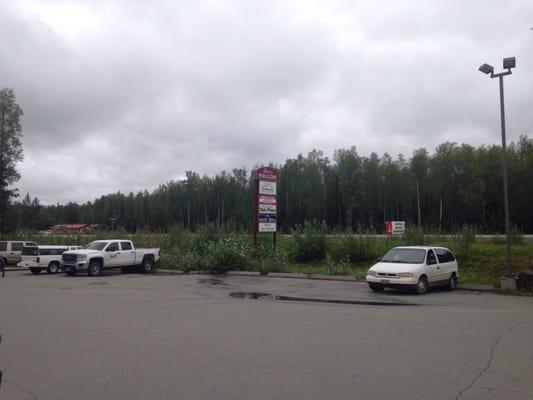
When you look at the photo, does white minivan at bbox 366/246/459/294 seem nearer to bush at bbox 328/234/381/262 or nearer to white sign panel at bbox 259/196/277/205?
bush at bbox 328/234/381/262

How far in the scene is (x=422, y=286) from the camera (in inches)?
733

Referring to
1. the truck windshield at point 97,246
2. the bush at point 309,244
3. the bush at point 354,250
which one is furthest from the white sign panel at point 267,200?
the truck windshield at point 97,246

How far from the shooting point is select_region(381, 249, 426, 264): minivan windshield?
1913 cm

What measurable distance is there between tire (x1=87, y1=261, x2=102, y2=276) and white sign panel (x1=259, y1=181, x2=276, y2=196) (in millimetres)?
10056

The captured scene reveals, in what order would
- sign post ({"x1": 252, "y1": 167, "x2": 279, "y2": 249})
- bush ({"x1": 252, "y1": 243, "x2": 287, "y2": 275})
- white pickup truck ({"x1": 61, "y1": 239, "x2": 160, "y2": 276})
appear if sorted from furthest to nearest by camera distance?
sign post ({"x1": 252, "y1": 167, "x2": 279, "y2": 249}) → white pickup truck ({"x1": 61, "y1": 239, "x2": 160, "y2": 276}) → bush ({"x1": 252, "y1": 243, "x2": 287, "y2": 275})

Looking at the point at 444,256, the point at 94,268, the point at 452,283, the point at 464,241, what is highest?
the point at 464,241

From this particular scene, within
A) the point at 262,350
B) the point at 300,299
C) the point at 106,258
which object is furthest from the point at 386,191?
the point at 262,350

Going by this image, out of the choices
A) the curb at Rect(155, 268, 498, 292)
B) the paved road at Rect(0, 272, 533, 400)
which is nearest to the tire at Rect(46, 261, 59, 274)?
the curb at Rect(155, 268, 498, 292)

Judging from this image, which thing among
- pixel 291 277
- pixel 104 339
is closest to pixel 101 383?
pixel 104 339

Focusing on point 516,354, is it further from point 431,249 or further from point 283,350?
point 431,249

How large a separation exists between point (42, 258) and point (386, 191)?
64.2 meters

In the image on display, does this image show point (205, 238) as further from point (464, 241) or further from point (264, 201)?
point (464, 241)

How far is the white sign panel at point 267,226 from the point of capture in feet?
99.0

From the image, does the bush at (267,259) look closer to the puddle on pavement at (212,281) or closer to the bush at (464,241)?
the puddle on pavement at (212,281)
